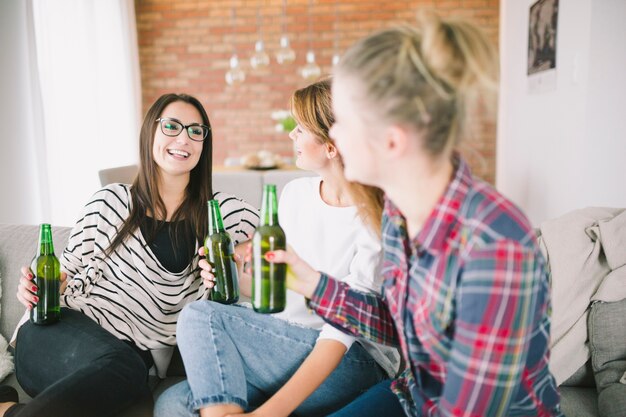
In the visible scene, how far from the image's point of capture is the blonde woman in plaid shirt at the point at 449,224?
31.5 inches

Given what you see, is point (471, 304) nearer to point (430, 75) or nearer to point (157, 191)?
point (430, 75)

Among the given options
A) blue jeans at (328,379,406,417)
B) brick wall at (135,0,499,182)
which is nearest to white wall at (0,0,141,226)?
brick wall at (135,0,499,182)

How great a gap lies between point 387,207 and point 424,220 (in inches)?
5.1

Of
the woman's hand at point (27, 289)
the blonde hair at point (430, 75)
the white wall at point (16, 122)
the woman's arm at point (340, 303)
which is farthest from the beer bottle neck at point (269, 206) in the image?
the white wall at point (16, 122)

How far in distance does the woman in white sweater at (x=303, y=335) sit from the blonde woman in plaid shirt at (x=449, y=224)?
13.0 inches

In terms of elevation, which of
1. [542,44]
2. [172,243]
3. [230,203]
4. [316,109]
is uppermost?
[542,44]

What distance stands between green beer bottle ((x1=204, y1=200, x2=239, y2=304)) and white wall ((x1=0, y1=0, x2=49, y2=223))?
234cm

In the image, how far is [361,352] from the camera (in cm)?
139

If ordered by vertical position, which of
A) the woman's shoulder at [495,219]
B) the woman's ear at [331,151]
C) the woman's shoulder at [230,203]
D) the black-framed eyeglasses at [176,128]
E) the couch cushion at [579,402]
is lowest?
the couch cushion at [579,402]

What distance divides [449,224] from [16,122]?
3.24m

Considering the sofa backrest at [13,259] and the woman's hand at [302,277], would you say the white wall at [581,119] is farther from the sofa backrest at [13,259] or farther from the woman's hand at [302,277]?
the sofa backrest at [13,259]

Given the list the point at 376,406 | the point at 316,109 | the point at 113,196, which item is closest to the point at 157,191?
the point at 113,196

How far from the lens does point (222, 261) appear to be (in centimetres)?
148

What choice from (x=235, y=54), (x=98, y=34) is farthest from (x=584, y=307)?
(x=235, y=54)
